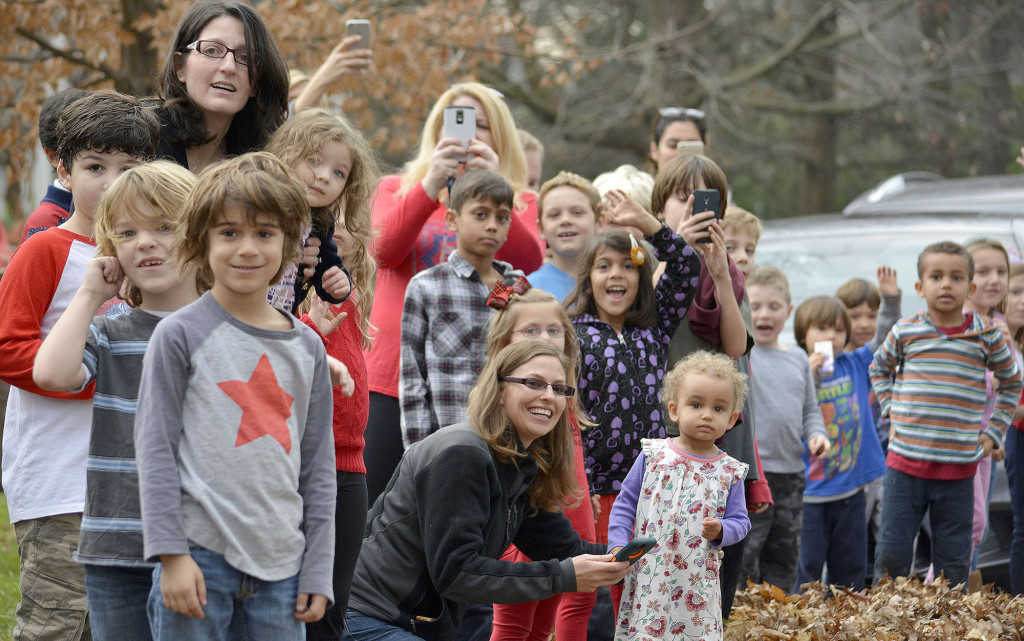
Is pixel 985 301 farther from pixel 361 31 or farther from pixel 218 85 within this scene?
pixel 218 85

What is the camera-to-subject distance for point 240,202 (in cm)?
273

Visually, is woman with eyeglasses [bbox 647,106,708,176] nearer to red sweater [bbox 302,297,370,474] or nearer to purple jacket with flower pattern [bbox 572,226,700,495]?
purple jacket with flower pattern [bbox 572,226,700,495]

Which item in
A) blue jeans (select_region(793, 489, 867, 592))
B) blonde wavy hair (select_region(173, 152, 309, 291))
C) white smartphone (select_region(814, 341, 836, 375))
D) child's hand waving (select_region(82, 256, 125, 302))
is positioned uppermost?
blonde wavy hair (select_region(173, 152, 309, 291))

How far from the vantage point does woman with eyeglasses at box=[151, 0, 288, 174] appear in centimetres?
356

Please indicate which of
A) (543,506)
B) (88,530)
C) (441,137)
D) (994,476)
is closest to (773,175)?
(994,476)

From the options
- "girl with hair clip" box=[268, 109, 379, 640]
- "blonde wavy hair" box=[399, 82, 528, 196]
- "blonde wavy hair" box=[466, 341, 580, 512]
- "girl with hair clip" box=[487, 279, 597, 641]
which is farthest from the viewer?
"blonde wavy hair" box=[399, 82, 528, 196]

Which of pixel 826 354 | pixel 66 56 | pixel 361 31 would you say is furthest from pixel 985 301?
pixel 66 56

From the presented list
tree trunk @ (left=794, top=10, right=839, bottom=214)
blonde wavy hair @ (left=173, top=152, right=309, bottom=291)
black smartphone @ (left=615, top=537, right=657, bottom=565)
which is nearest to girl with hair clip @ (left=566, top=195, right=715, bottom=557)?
black smartphone @ (left=615, top=537, right=657, bottom=565)

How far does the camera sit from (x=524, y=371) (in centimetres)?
376

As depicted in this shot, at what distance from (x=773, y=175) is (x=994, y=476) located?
1381 cm

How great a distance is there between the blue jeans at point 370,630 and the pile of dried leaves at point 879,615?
1721mm

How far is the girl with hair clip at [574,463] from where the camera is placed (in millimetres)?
3969

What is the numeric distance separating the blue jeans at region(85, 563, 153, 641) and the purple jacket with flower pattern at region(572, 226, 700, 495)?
208 centimetres

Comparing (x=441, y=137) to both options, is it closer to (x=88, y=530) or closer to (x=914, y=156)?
(x=88, y=530)
